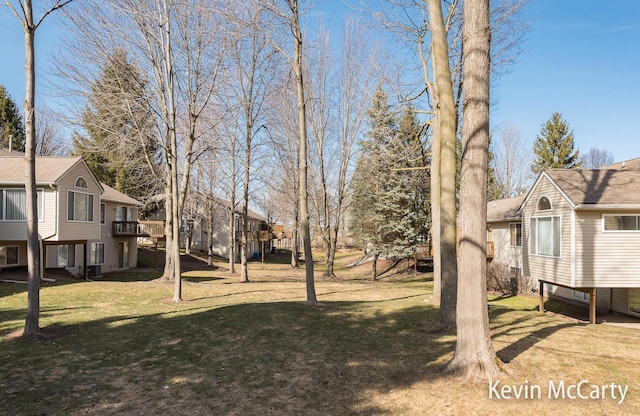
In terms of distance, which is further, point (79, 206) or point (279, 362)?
point (79, 206)

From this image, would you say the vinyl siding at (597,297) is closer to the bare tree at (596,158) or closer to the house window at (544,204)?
the house window at (544,204)

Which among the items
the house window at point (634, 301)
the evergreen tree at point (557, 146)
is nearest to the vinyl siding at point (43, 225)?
the house window at point (634, 301)

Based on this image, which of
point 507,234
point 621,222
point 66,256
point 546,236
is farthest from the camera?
point 507,234

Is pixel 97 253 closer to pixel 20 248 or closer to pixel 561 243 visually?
pixel 20 248

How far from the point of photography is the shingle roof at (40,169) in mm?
17750

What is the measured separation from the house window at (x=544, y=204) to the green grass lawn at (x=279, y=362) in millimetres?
6370

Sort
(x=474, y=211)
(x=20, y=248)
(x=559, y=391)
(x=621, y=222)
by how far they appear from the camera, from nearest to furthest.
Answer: (x=559, y=391) < (x=474, y=211) < (x=621, y=222) < (x=20, y=248)

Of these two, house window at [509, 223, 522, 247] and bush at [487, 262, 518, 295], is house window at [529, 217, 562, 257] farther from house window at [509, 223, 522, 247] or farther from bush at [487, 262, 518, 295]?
bush at [487, 262, 518, 295]

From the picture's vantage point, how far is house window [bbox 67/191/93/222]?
19.2m

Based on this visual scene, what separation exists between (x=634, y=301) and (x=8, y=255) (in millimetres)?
27139

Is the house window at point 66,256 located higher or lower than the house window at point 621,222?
lower

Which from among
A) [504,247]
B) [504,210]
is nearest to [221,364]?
[504,247]

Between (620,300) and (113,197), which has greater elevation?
(113,197)

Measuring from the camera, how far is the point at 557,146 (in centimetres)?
3791
